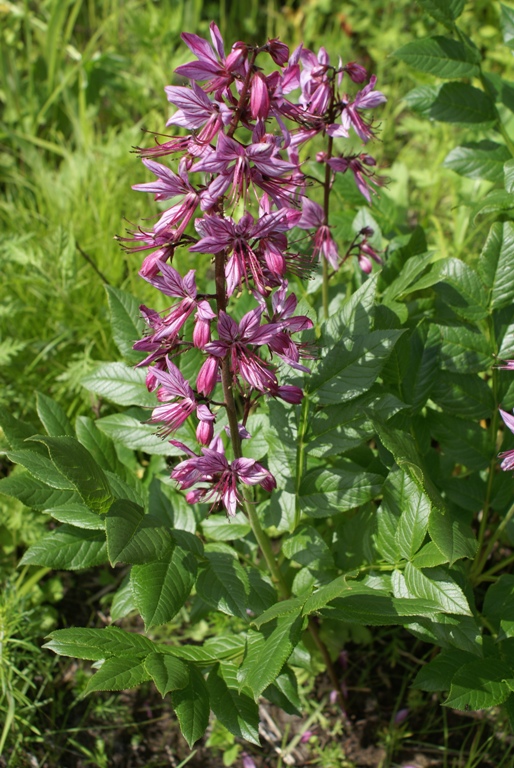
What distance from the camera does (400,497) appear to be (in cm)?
164

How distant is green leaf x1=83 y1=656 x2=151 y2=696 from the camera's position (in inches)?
53.6

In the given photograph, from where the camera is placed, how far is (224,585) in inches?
64.6

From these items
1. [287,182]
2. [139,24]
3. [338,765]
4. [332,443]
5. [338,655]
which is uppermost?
[139,24]

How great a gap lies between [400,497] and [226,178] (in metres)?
0.84

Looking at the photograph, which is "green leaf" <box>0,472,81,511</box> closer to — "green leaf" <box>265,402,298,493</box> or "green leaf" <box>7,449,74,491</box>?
"green leaf" <box>7,449,74,491</box>

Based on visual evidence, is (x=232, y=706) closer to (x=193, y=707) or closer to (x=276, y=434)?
(x=193, y=707)

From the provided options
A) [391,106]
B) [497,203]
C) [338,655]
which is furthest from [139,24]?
[338,655]

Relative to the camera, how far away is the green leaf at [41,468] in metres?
1.57

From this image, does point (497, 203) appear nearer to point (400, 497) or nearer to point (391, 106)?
point (400, 497)

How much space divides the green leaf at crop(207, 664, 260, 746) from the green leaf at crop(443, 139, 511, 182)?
1583 millimetres

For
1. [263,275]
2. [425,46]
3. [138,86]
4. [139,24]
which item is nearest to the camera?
[263,275]

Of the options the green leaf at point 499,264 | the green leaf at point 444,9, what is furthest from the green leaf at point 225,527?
the green leaf at point 444,9

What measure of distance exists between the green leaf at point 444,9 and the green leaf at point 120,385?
49.8 inches

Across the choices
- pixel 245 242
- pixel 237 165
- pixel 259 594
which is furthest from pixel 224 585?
pixel 237 165
